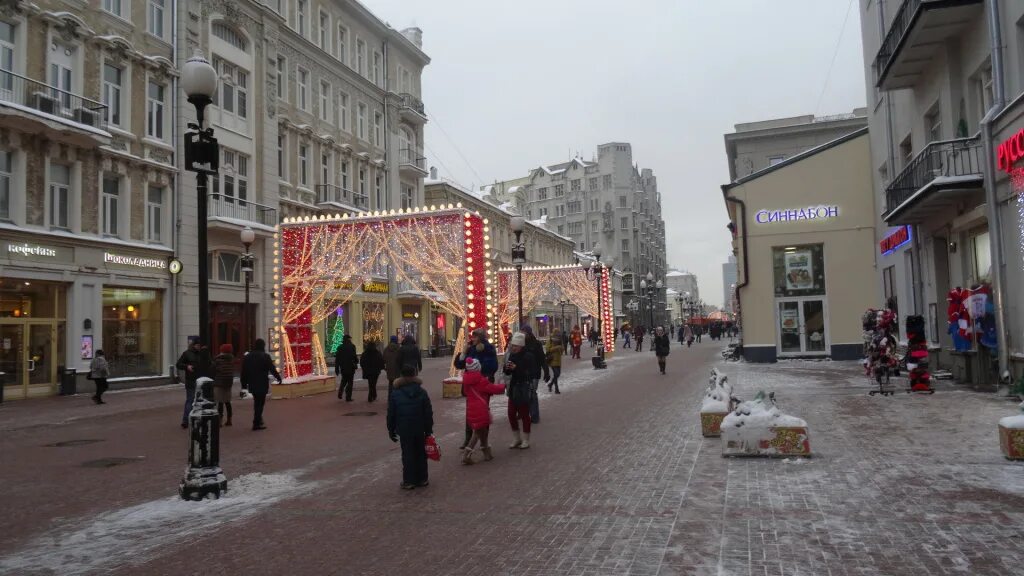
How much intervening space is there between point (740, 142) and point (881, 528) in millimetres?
37853

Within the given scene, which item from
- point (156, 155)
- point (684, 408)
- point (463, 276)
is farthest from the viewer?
point (156, 155)

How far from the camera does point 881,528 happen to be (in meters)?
5.66

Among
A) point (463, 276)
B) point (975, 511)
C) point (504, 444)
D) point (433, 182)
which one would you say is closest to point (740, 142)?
point (433, 182)

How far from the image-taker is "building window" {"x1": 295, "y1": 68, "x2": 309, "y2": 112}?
33.2m

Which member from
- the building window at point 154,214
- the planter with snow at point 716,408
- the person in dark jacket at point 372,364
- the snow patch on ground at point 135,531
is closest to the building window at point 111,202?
the building window at point 154,214

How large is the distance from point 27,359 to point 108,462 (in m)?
12.8

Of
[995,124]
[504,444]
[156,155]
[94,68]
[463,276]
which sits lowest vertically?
[504,444]

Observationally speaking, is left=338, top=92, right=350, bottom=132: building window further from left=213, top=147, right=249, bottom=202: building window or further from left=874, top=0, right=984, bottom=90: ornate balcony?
left=874, top=0, right=984, bottom=90: ornate balcony

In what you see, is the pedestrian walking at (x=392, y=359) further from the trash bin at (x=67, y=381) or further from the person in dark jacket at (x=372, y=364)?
the trash bin at (x=67, y=381)

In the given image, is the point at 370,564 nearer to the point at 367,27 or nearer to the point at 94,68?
the point at 94,68

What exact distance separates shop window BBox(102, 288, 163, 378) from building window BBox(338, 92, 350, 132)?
1458 cm

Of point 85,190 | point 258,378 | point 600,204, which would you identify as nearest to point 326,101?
point 85,190

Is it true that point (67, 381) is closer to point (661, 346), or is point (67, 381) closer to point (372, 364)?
point (372, 364)

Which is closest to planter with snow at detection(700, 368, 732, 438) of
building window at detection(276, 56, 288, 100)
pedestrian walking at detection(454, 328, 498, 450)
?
pedestrian walking at detection(454, 328, 498, 450)
